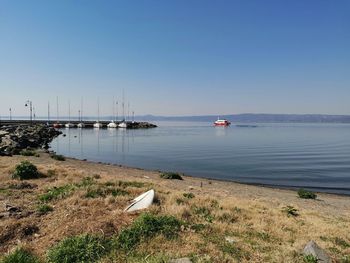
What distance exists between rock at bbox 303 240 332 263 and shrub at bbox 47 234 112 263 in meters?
4.99

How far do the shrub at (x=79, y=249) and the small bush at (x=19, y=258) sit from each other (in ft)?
1.19

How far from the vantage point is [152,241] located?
892cm

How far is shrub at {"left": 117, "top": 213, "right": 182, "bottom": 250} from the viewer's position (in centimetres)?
887

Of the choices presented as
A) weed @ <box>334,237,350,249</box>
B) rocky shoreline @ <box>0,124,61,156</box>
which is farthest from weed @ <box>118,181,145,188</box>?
rocky shoreline @ <box>0,124,61,156</box>

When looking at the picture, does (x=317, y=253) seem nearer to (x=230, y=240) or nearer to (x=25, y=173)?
(x=230, y=240)

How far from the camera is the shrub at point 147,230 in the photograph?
8.87 meters

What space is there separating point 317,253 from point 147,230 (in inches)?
174

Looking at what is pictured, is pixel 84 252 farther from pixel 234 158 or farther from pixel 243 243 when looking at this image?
pixel 234 158

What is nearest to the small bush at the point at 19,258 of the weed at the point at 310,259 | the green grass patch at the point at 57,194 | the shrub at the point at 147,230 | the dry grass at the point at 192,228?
the dry grass at the point at 192,228

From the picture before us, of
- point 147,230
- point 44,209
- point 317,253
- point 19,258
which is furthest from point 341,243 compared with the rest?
point 44,209

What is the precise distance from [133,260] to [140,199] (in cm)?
554

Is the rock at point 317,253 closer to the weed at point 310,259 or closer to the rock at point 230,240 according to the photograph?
the weed at point 310,259

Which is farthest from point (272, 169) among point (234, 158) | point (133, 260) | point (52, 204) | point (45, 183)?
point (133, 260)

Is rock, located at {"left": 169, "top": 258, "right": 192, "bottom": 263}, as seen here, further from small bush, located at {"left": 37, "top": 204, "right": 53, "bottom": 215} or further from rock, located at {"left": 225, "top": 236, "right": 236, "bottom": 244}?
small bush, located at {"left": 37, "top": 204, "right": 53, "bottom": 215}
